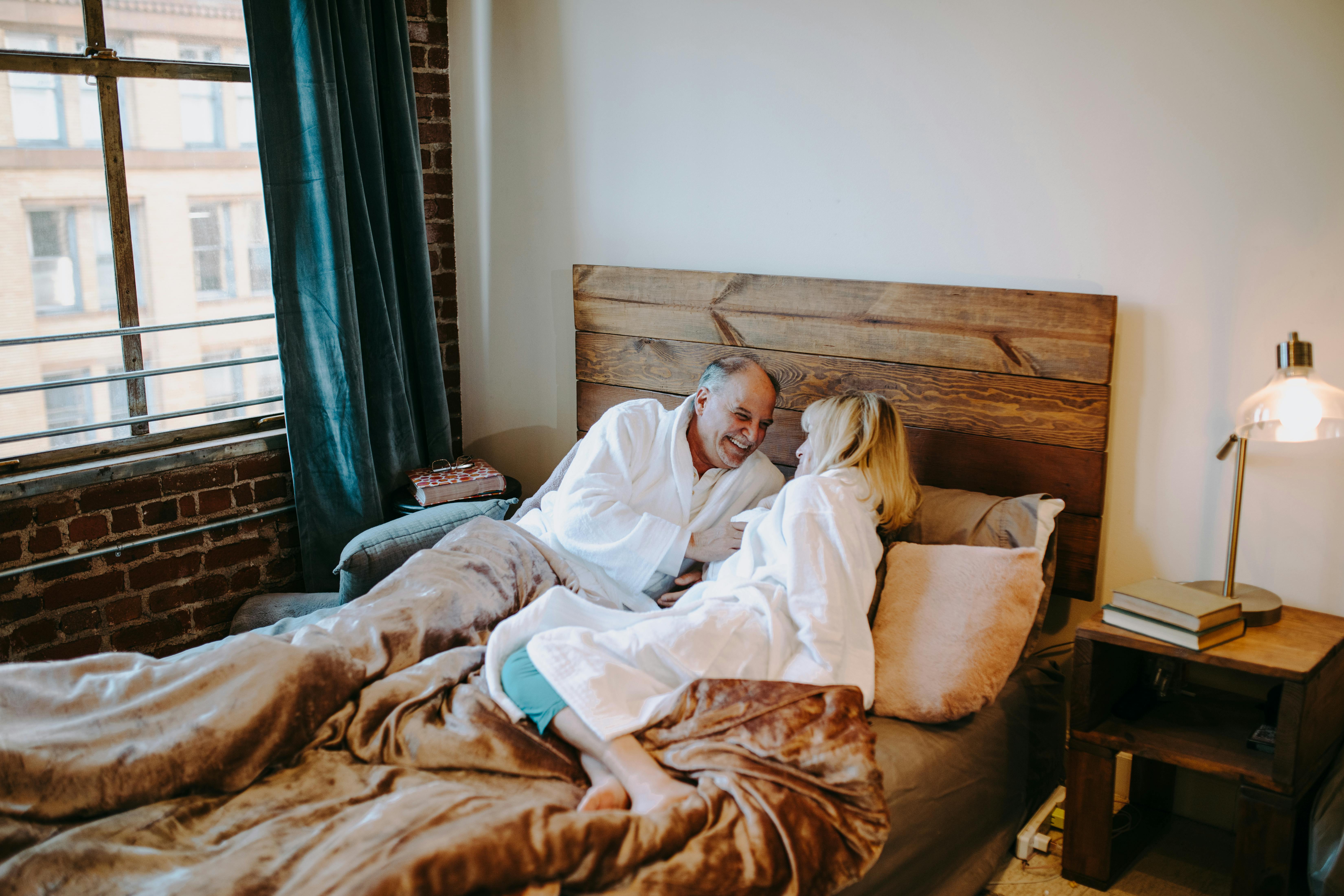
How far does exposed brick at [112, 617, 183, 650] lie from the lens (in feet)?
9.29

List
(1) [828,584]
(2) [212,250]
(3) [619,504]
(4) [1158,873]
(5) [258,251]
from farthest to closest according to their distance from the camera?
(5) [258,251] → (2) [212,250] → (3) [619,504] → (4) [1158,873] → (1) [828,584]

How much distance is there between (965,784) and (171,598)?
2286 mm

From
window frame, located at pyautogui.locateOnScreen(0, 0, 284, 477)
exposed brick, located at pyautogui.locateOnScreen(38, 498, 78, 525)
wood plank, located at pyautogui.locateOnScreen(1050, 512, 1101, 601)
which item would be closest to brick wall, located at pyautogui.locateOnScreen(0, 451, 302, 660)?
exposed brick, located at pyautogui.locateOnScreen(38, 498, 78, 525)

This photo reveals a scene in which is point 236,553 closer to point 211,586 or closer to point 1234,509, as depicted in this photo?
point 211,586

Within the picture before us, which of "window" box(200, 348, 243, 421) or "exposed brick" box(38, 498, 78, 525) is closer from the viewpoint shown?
"exposed brick" box(38, 498, 78, 525)

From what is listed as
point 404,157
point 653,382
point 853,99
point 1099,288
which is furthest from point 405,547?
point 1099,288

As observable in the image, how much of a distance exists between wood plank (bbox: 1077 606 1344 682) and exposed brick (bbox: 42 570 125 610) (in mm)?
2528

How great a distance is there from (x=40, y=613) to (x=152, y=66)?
5.01 ft

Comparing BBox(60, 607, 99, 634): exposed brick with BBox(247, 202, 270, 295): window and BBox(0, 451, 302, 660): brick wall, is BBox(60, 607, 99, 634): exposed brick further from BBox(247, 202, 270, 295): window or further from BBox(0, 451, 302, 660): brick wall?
BBox(247, 202, 270, 295): window

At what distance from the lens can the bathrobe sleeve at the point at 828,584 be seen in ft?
6.28

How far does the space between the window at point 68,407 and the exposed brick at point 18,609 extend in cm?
42

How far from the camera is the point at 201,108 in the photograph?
2883 mm

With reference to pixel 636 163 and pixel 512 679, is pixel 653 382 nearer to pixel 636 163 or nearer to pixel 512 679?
pixel 636 163

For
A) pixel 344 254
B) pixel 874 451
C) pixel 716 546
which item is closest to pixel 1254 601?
pixel 874 451
